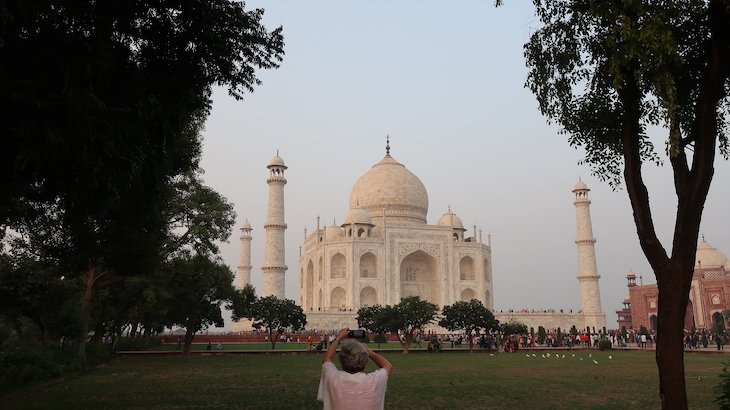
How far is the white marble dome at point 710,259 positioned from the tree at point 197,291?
4785 centimetres

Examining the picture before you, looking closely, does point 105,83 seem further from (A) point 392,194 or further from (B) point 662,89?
→ (A) point 392,194

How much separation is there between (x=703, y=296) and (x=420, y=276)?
973 inches

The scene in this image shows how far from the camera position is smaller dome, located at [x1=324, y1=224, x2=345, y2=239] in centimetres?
5566

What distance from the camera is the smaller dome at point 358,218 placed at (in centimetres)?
5425

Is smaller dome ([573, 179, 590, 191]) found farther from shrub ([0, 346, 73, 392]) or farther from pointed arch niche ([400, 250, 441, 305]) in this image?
shrub ([0, 346, 73, 392])

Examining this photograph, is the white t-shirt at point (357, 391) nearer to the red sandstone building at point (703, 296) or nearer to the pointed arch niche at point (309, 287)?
the red sandstone building at point (703, 296)

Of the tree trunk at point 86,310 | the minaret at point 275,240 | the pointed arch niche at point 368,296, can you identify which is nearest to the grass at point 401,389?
the tree trunk at point 86,310

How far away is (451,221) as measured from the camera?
58.4m

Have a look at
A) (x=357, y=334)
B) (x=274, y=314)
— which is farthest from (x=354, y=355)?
(x=274, y=314)

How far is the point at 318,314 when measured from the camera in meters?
47.4

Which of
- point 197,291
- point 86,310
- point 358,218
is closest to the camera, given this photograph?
point 86,310

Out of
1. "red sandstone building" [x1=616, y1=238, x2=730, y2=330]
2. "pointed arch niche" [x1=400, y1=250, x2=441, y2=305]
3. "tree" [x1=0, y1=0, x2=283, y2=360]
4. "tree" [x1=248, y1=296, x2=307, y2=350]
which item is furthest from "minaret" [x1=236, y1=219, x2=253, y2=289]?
"tree" [x1=0, y1=0, x2=283, y2=360]

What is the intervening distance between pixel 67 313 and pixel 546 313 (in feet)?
136

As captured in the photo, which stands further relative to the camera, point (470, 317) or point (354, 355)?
point (470, 317)
